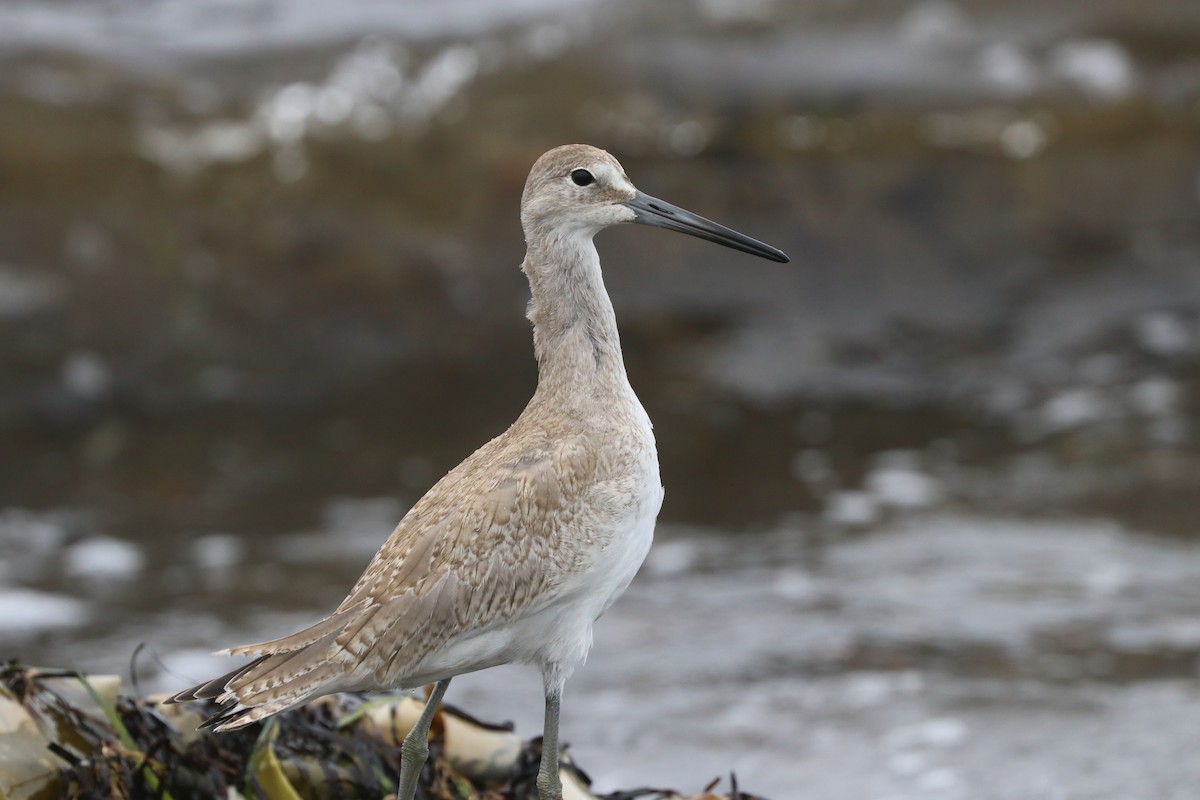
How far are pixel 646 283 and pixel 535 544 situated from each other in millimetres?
5678

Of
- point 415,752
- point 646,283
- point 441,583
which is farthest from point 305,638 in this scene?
point 646,283

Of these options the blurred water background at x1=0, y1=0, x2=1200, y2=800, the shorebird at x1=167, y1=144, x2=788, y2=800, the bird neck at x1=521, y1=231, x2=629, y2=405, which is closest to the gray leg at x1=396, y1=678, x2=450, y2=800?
the shorebird at x1=167, y1=144, x2=788, y2=800

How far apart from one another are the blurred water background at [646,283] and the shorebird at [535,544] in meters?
2.85

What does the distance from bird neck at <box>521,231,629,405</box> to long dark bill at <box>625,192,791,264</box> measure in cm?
17

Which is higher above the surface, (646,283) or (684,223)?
(646,283)

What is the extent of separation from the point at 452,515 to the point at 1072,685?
312cm

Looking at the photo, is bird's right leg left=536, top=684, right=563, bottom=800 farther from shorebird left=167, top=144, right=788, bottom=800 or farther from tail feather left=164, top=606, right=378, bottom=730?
tail feather left=164, top=606, right=378, bottom=730

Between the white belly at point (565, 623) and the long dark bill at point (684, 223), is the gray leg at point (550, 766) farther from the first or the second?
the long dark bill at point (684, 223)

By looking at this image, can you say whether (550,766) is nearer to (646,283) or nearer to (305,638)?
(305,638)

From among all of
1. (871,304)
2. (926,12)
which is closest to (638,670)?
(871,304)

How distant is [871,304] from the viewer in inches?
375

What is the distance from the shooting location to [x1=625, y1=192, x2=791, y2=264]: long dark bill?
4.22 metres

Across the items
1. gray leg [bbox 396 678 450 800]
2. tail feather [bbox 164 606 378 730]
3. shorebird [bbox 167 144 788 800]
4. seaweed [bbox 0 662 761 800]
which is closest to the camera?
tail feather [bbox 164 606 378 730]

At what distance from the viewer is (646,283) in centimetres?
938
